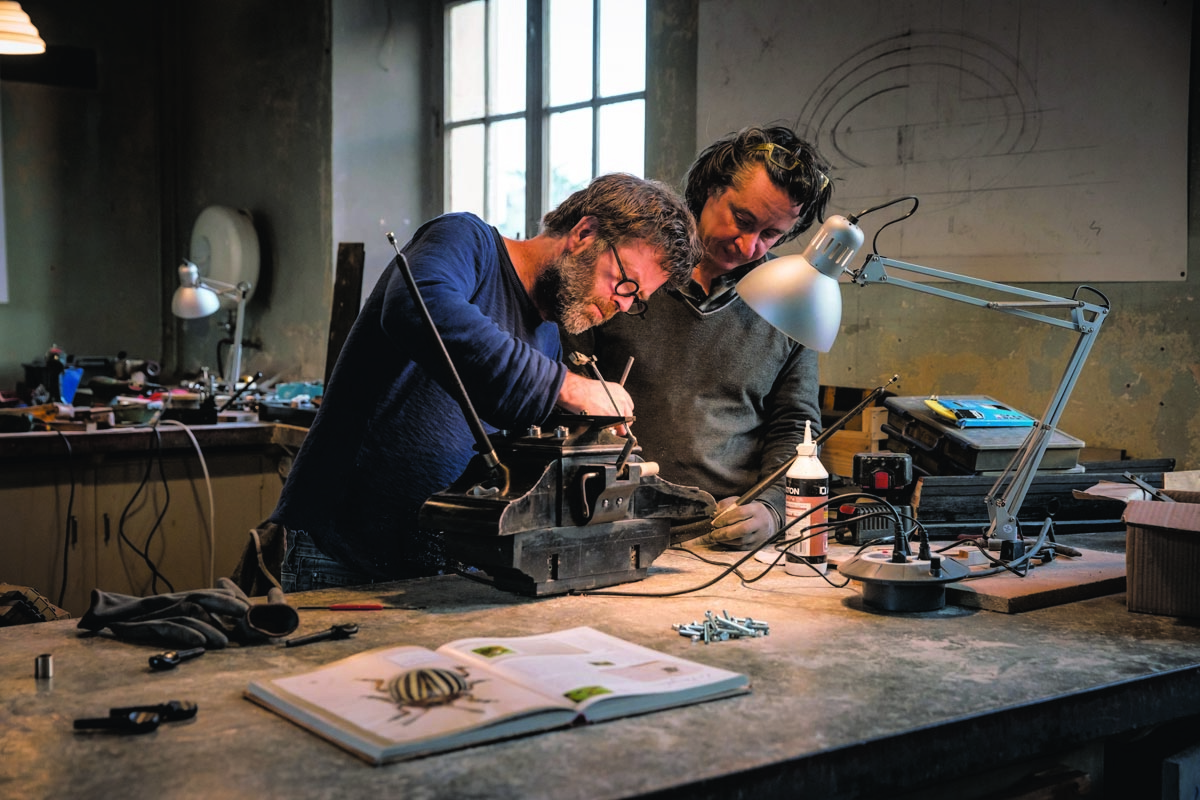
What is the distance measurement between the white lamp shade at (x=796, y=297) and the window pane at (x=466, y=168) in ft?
12.5

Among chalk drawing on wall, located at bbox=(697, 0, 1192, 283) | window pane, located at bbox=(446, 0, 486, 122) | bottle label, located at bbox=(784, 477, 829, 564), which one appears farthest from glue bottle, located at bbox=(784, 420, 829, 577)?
window pane, located at bbox=(446, 0, 486, 122)

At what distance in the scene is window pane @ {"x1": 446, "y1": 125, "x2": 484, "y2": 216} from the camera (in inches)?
217

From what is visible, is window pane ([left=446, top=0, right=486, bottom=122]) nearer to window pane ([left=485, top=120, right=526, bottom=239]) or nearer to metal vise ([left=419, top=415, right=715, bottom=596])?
window pane ([left=485, top=120, right=526, bottom=239])

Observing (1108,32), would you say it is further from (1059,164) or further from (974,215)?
(974,215)

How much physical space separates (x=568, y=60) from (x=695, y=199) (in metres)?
2.75

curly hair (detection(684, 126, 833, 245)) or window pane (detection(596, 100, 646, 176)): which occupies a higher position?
window pane (detection(596, 100, 646, 176))

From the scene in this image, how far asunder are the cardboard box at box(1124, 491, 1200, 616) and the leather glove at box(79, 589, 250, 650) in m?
1.26

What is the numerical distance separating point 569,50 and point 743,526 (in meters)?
3.40

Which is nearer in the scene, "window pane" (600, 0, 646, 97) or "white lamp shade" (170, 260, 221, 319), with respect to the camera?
"window pane" (600, 0, 646, 97)

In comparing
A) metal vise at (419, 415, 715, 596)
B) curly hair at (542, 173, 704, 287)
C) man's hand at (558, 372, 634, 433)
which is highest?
curly hair at (542, 173, 704, 287)

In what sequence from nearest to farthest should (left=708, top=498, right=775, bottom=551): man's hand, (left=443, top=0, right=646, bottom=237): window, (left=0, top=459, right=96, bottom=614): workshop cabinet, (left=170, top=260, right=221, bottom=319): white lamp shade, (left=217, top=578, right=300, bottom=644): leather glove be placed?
(left=217, top=578, right=300, bottom=644): leather glove, (left=708, top=498, right=775, bottom=551): man's hand, (left=0, top=459, right=96, bottom=614): workshop cabinet, (left=443, top=0, right=646, bottom=237): window, (left=170, top=260, right=221, bottom=319): white lamp shade

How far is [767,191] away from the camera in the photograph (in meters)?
2.29

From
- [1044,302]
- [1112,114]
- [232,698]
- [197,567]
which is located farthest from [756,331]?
[197,567]

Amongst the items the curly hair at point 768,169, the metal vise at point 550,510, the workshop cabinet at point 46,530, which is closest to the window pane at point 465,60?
the workshop cabinet at point 46,530
